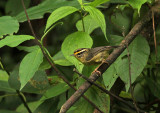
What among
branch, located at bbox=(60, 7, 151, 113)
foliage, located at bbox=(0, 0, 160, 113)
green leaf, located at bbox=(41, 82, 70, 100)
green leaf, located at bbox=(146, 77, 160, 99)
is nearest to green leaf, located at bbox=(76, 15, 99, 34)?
foliage, located at bbox=(0, 0, 160, 113)

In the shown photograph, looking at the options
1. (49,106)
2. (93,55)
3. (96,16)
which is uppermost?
(96,16)

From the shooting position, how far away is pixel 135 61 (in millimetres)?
1969

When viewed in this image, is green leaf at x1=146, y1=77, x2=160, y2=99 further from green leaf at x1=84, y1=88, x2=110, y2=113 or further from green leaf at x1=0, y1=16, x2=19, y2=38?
green leaf at x1=0, y1=16, x2=19, y2=38

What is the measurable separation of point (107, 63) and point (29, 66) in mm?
480

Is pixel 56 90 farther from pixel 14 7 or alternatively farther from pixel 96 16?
pixel 14 7

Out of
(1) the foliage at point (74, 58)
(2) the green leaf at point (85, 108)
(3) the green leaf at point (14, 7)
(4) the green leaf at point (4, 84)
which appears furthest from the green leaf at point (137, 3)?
(3) the green leaf at point (14, 7)

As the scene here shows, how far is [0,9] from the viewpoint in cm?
367

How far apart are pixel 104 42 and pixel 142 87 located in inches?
40.9

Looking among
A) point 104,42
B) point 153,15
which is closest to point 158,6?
point 153,15

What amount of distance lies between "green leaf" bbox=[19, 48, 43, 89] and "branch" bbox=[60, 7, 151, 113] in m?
0.36

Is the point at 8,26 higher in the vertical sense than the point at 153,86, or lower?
higher

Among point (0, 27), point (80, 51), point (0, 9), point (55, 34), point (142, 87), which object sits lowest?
point (142, 87)

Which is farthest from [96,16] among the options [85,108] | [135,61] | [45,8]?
[45,8]

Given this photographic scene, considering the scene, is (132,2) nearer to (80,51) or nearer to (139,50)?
(139,50)
